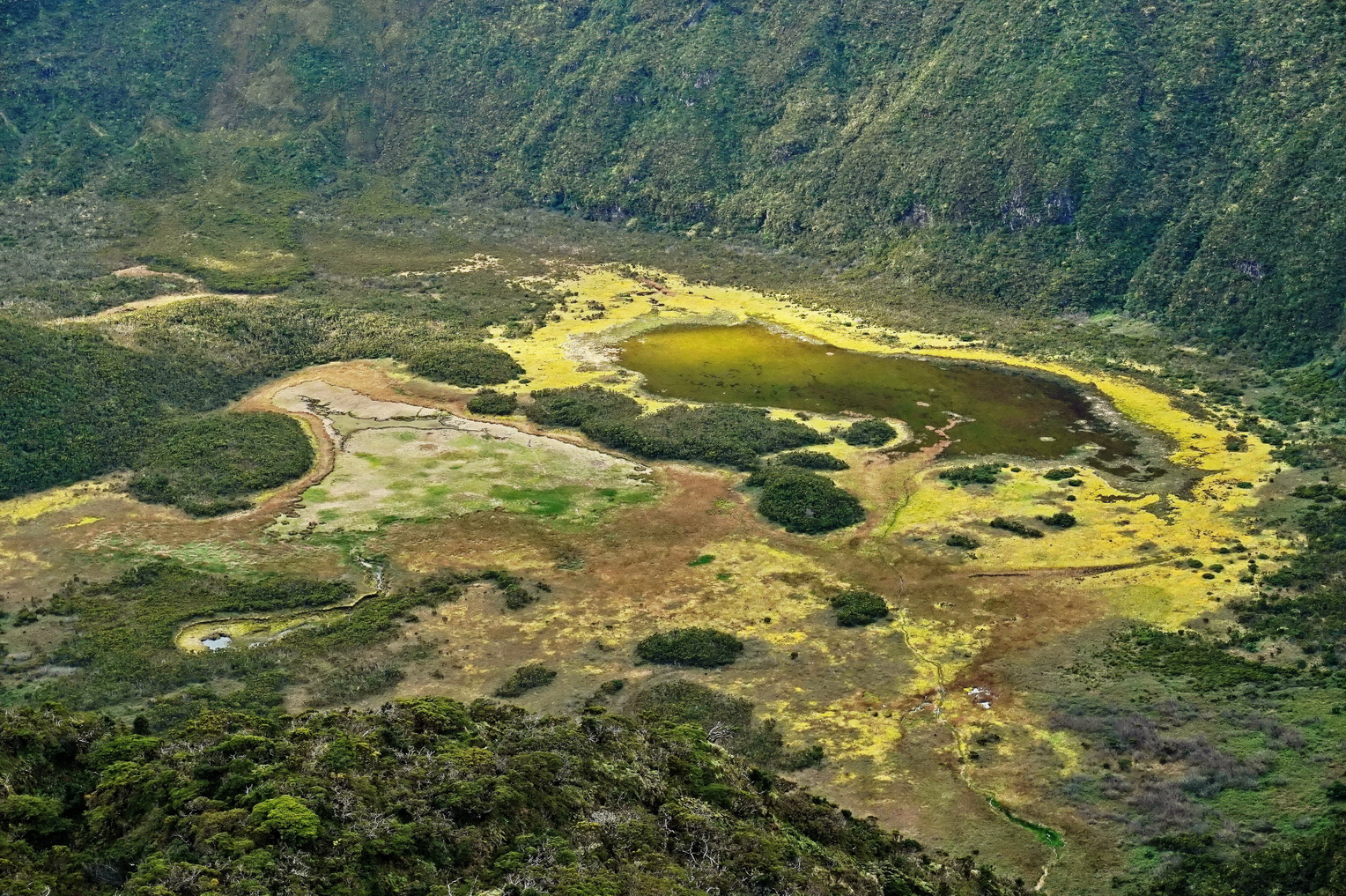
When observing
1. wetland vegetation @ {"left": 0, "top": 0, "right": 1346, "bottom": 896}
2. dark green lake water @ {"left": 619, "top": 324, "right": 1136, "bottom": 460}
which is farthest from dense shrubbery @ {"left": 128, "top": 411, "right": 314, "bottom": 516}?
dark green lake water @ {"left": 619, "top": 324, "right": 1136, "bottom": 460}

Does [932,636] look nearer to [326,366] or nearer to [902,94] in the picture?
[326,366]

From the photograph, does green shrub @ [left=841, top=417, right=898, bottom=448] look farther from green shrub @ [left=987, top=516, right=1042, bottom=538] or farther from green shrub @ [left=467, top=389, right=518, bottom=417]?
green shrub @ [left=467, top=389, right=518, bottom=417]

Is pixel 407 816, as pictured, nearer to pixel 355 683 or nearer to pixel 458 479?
pixel 355 683

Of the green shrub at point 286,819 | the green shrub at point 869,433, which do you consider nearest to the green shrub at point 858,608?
the green shrub at point 869,433

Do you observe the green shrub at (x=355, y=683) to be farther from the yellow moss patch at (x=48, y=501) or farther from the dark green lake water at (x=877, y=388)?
the dark green lake water at (x=877, y=388)

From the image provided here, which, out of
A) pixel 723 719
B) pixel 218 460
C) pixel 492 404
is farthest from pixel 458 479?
pixel 723 719

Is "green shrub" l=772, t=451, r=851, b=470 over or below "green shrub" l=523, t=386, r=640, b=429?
over

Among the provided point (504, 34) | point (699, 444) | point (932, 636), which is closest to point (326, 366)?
point (699, 444)
